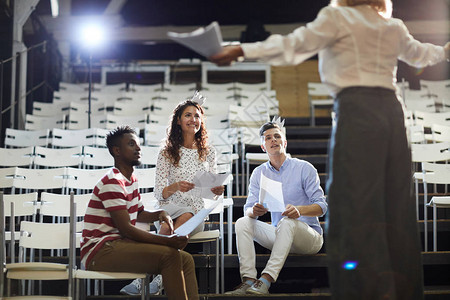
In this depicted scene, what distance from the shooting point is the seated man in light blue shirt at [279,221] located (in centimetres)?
360

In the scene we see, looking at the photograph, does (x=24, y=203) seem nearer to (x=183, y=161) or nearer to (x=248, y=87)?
(x=183, y=161)

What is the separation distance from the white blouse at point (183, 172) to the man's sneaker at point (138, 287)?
52cm

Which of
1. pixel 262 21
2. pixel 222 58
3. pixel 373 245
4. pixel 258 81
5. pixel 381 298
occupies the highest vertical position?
pixel 262 21

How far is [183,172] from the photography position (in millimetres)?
4102

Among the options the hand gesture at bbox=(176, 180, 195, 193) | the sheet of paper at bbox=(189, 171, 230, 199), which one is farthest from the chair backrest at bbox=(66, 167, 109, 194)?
the sheet of paper at bbox=(189, 171, 230, 199)

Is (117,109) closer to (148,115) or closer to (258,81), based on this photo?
(148,115)

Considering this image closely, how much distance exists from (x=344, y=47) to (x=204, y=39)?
0.55 metres

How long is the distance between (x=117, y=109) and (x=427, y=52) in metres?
5.96

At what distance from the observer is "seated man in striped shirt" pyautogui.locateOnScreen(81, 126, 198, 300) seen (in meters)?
3.03

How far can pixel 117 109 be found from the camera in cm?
806

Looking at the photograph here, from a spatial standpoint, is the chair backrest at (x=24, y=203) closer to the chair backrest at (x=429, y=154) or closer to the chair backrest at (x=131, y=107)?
the chair backrest at (x=429, y=154)

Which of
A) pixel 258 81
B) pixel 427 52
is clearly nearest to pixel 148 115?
pixel 258 81

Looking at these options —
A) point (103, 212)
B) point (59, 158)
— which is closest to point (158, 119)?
point (59, 158)

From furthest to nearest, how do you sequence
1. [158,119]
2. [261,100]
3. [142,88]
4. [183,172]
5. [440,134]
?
1. [142,88]
2. [261,100]
3. [158,119]
4. [440,134]
5. [183,172]
